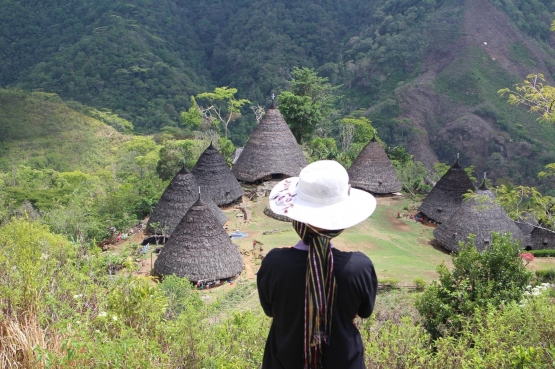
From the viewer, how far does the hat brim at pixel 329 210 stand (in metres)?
2.94

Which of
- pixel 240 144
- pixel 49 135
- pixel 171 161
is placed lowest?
pixel 240 144

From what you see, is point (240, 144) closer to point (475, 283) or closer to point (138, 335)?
point (475, 283)

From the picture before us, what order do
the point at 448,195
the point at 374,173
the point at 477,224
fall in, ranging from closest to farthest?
the point at 477,224
the point at 448,195
the point at 374,173

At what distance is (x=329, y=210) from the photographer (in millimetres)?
2990

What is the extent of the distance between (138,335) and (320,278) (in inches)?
109

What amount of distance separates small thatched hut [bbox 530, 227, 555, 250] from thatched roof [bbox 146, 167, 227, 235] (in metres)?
12.4

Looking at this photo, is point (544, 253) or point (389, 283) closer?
point (389, 283)

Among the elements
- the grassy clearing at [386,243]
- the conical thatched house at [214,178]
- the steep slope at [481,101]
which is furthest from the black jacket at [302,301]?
the steep slope at [481,101]

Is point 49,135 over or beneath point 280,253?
beneath

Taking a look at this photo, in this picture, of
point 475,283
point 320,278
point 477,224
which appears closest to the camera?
point 320,278

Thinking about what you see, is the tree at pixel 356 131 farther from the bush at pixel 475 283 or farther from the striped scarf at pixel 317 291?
the striped scarf at pixel 317 291

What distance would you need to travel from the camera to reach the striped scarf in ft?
9.53

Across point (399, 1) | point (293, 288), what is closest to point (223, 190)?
point (293, 288)

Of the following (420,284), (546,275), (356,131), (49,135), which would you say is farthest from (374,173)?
(49,135)
